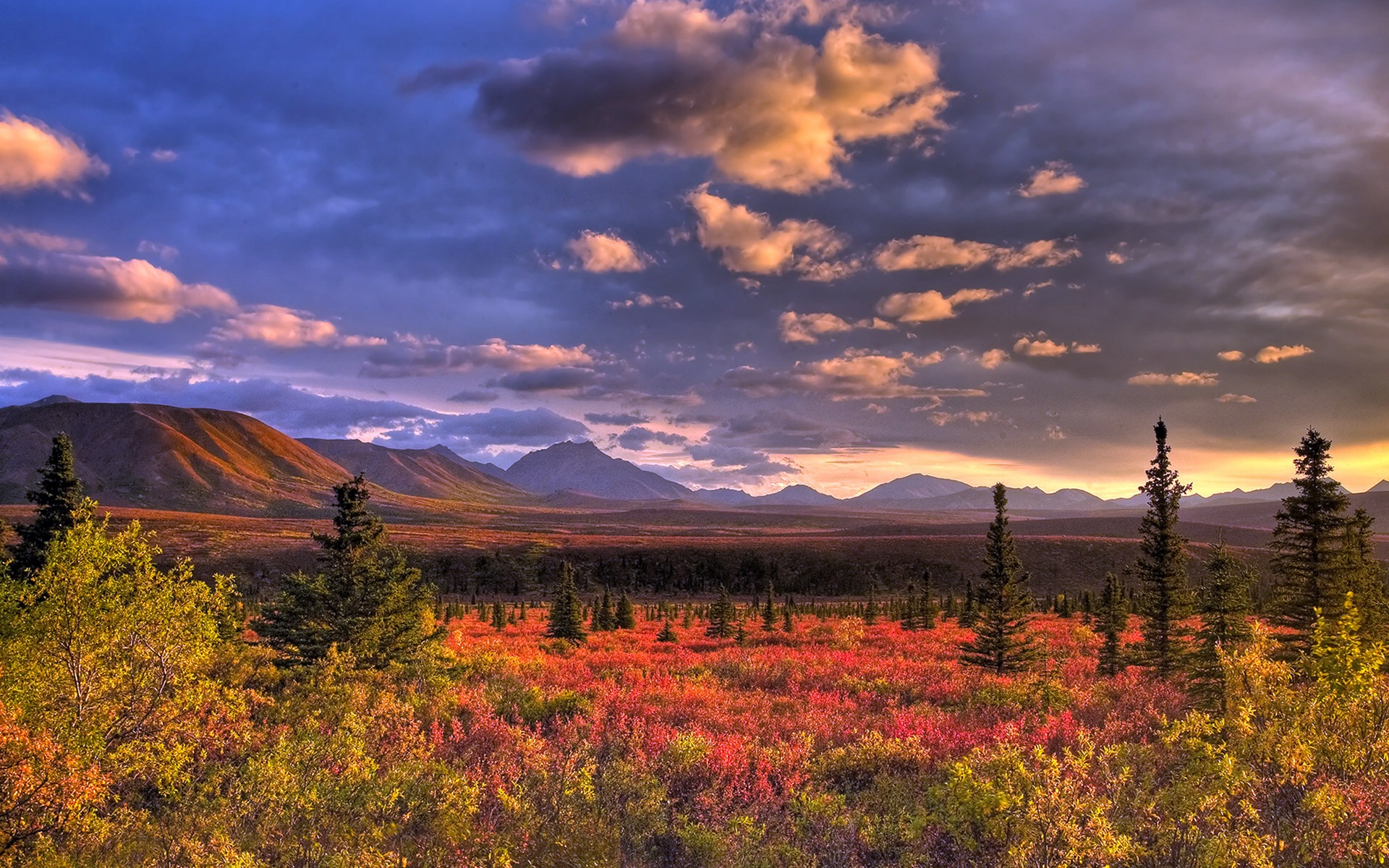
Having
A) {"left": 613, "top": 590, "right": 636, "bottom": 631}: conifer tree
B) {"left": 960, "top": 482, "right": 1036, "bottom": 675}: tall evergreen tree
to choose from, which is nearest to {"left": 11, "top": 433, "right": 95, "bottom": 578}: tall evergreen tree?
{"left": 613, "top": 590, "right": 636, "bottom": 631}: conifer tree

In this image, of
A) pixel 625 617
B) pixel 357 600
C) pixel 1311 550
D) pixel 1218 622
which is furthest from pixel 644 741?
pixel 625 617

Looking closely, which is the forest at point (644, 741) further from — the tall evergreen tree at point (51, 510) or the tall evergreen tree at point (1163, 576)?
the tall evergreen tree at point (51, 510)

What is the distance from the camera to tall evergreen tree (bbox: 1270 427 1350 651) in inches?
733

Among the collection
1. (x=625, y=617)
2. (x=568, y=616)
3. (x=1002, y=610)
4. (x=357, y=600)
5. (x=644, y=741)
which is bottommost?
(x=625, y=617)

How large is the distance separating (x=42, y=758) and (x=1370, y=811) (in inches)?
704

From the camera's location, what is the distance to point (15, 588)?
17.8 metres

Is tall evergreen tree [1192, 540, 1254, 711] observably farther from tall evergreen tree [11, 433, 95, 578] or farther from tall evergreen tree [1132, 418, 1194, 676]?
tall evergreen tree [11, 433, 95, 578]

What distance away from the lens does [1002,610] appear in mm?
24688

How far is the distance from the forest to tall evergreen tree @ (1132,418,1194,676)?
141mm

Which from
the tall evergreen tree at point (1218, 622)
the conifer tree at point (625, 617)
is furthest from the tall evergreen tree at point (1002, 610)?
the conifer tree at point (625, 617)

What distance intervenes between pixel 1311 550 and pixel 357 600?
91.2 feet

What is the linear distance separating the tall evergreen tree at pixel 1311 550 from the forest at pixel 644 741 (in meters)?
0.07

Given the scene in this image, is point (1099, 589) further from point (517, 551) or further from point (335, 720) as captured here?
point (335, 720)

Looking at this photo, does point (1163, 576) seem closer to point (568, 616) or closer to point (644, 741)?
point (644, 741)
